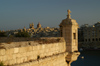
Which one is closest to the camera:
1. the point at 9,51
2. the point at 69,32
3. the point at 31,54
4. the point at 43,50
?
the point at 9,51

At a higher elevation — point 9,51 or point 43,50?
point 9,51

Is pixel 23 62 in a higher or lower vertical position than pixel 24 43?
lower

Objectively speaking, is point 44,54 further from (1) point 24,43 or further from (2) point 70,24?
(2) point 70,24

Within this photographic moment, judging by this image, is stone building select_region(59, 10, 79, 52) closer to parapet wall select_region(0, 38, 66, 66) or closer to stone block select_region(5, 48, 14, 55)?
Answer: parapet wall select_region(0, 38, 66, 66)

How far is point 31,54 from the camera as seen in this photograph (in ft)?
16.4

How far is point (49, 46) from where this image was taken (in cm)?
608

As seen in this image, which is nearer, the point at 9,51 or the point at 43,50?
the point at 9,51

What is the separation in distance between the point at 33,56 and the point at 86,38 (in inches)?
3006

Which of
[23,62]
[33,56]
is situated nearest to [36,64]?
[33,56]

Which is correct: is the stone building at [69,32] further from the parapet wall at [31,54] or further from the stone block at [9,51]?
the stone block at [9,51]

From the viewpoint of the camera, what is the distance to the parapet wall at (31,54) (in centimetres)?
412

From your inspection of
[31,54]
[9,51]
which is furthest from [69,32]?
[9,51]

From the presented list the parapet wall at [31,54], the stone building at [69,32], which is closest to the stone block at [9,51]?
the parapet wall at [31,54]

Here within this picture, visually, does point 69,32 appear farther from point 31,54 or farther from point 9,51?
point 9,51
